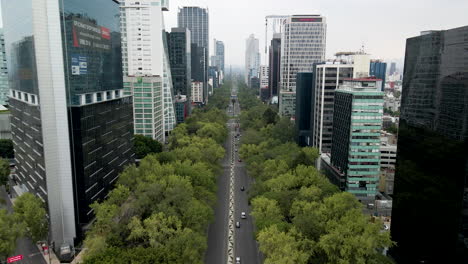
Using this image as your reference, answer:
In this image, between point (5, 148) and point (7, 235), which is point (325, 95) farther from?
point (5, 148)

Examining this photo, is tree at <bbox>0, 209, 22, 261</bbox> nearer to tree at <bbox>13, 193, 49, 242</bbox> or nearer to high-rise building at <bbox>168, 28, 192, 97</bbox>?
tree at <bbox>13, 193, 49, 242</bbox>

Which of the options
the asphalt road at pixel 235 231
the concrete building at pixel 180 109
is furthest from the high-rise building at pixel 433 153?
the concrete building at pixel 180 109

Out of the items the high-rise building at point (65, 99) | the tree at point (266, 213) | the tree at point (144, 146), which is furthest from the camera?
the tree at point (144, 146)

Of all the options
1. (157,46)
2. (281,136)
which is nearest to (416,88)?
(281,136)

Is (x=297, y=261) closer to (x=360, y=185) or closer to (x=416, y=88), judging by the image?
(x=416, y=88)

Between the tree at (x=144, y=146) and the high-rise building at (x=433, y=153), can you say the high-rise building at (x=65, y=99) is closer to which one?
the tree at (x=144, y=146)

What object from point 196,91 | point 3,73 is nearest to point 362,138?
point 3,73
